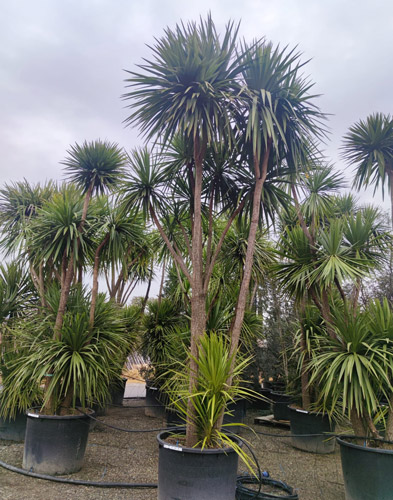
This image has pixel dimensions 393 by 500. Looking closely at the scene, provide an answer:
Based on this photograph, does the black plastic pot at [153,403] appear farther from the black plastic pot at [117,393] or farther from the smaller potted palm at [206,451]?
the smaller potted palm at [206,451]

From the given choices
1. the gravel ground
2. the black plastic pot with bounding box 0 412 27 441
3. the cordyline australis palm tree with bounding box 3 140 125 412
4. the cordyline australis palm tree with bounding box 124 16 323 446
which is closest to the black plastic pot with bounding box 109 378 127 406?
the gravel ground

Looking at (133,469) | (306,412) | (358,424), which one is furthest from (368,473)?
(133,469)

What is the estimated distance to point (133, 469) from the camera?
16.8ft

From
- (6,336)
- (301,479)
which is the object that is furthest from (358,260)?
(6,336)

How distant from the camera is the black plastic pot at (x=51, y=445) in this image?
4.73 metres

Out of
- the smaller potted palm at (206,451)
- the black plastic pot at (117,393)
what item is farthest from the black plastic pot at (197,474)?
the black plastic pot at (117,393)

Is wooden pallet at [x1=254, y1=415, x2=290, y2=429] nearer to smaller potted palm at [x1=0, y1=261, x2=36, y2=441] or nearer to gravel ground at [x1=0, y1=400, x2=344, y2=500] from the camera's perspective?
gravel ground at [x1=0, y1=400, x2=344, y2=500]

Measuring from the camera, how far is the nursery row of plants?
170 inches

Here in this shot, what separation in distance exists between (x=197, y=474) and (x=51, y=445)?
2199mm

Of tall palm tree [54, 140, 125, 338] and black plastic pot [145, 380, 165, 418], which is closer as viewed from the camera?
tall palm tree [54, 140, 125, 338]

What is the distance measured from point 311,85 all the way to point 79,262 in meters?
4.19

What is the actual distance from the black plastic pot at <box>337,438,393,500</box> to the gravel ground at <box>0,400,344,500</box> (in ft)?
1.93

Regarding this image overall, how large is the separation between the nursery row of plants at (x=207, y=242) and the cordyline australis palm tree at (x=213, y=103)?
0.06 feet

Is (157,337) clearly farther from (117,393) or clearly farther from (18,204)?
(18,204)
